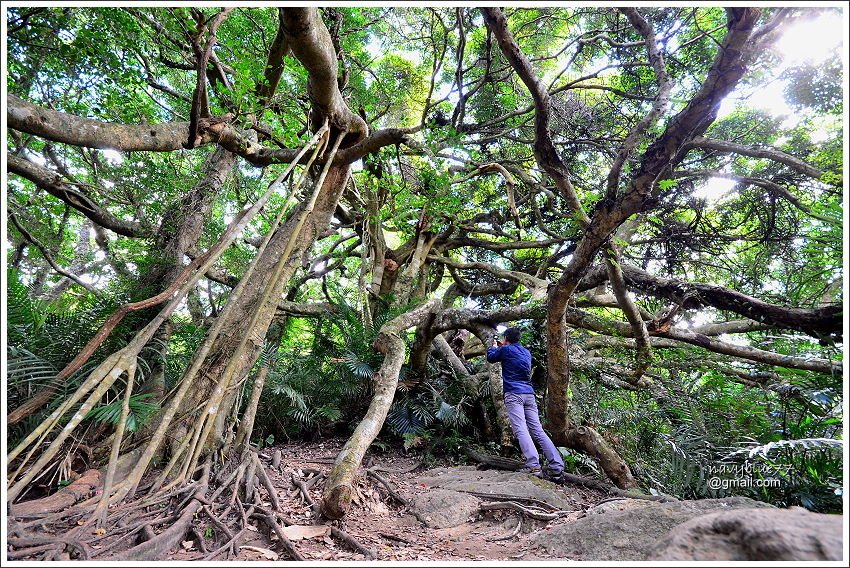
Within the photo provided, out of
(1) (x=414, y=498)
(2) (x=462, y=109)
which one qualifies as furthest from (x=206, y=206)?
(1) (x=414, y=498)

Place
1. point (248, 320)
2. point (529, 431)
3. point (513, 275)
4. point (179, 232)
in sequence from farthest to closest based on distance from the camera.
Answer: point (513, 275)
point (179, 232)
point (529, 431)
point (248, 320)

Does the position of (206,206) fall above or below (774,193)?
below

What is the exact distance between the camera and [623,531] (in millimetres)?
2504

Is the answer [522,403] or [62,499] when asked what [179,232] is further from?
[522,403]

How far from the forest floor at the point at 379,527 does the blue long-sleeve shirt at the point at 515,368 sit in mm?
983

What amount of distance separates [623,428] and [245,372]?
4679 mm

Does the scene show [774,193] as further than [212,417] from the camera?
Yes

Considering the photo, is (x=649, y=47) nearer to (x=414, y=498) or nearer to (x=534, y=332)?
(x=534, y=332)

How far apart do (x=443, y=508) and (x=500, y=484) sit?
A: 0.74 metres

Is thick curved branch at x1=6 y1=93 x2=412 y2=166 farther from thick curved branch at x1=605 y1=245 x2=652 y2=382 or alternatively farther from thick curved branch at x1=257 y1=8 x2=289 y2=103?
thick curved branch at x1=605 y1=245 x2=652 y2=382

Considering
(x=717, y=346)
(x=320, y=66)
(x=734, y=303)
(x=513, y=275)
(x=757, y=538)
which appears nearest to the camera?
(x=757, y=538)

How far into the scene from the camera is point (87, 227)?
28.0 feet

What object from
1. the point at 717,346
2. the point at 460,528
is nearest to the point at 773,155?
the point at 717,346

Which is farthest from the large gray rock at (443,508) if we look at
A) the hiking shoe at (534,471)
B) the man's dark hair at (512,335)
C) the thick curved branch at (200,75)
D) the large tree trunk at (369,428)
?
the thick curved branch at (200,75)
